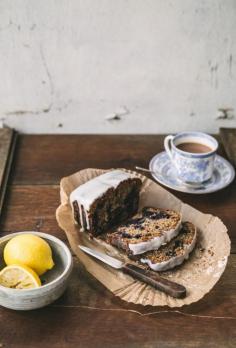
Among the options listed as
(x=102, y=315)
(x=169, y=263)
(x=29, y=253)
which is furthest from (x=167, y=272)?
(x=29, y=253)

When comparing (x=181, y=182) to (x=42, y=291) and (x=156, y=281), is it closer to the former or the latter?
(x=156, y=281)

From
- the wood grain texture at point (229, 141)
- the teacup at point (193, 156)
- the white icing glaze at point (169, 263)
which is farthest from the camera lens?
the wood grain texture at point (229, 141)

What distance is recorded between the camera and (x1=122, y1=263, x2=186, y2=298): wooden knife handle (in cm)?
92

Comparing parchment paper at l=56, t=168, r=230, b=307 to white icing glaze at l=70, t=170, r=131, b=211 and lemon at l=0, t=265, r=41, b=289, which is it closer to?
white icing glaze at l=70, t=170, r=131, b=211

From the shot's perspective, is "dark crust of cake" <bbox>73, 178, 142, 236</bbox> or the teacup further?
the teacup

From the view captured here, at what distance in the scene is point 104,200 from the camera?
110cm

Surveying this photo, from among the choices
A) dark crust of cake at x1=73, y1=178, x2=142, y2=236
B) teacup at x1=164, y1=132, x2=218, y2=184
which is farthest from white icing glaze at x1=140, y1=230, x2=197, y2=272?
teacup at x1=164, y1=132, x2=218, y2=184

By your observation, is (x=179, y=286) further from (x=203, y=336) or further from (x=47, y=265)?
(x=47, y=265)

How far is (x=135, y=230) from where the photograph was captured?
1065mm

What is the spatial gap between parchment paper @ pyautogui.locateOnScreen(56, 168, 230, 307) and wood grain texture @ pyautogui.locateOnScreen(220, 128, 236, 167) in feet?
0.91

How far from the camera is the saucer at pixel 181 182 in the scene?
4.10ft

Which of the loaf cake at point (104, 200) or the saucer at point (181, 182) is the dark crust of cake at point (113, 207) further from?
the saucer at point (181, 182)

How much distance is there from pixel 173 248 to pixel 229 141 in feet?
1.75

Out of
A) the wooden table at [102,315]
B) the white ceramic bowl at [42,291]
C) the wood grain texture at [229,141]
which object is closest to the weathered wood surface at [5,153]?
the wooden table at [102,315]
